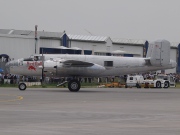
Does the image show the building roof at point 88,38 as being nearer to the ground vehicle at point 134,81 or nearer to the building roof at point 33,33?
the building roof at point 33,33

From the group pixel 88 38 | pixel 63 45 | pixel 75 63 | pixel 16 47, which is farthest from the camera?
pixel 88 38

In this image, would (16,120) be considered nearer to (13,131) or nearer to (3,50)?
(13,131)

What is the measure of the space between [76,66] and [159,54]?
838cm

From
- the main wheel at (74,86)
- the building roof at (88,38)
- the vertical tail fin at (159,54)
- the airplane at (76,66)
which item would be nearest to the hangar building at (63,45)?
the building roof at (88,38)

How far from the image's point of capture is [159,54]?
4903cm

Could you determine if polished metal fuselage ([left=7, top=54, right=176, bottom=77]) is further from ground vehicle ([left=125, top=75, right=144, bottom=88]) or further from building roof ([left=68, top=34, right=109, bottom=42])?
building roof ([left=68, top=34, right=109, bottom=42])

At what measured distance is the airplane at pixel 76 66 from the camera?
4431cm

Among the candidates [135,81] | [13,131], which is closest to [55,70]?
[135,81]

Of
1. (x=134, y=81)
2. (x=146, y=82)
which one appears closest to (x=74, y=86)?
(x=134, y=81)

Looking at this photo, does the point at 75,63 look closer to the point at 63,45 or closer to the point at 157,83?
the point at 157,83

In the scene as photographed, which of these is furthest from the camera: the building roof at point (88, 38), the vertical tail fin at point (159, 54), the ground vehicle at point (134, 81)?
the building roof at point (88, 38)

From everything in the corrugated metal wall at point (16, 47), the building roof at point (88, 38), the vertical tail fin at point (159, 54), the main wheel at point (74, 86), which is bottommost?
the main wheel at point (74, 86)

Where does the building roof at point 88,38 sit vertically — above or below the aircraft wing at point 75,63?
above

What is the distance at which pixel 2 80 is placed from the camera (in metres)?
59.3
